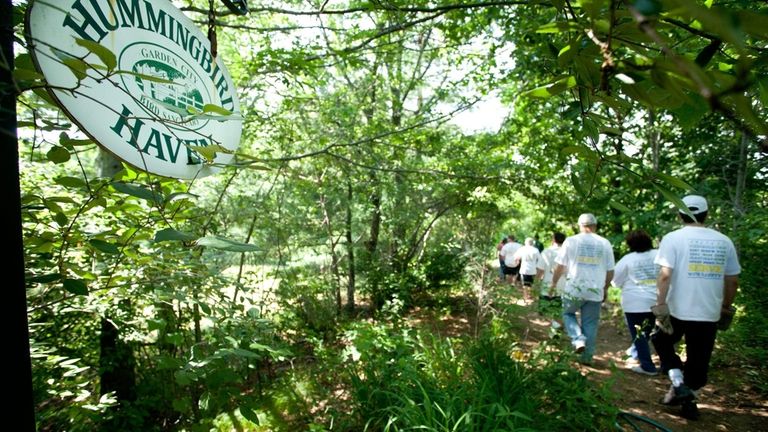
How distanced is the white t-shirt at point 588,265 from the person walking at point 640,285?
155mm

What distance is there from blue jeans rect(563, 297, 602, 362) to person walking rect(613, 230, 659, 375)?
29cm

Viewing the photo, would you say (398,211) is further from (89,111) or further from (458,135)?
(89,111)

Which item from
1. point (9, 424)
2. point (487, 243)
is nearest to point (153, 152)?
point (9, 424)

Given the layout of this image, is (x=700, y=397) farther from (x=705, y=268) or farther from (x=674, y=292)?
(x=705, y=268)

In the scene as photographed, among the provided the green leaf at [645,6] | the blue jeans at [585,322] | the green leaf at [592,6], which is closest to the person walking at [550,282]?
the blue jeans at [585,322]

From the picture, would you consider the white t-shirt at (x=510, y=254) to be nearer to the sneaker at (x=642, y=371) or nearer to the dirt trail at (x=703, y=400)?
the dirt trail at (x=703, y=400)

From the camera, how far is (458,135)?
561 centimetres

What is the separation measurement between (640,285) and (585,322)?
0.66m

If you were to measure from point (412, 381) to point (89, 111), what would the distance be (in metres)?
2.65

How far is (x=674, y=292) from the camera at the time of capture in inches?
110

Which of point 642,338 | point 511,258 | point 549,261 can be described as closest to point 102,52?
point 642,338

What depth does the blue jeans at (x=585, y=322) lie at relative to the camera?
3799mm

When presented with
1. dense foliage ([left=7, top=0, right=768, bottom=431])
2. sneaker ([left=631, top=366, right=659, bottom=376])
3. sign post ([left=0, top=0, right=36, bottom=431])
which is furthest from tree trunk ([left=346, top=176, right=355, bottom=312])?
sign post ([left=0, top=0, right=36, bottom=431])

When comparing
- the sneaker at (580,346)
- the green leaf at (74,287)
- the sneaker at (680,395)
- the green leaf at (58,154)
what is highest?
the green leaf at (58,154)
